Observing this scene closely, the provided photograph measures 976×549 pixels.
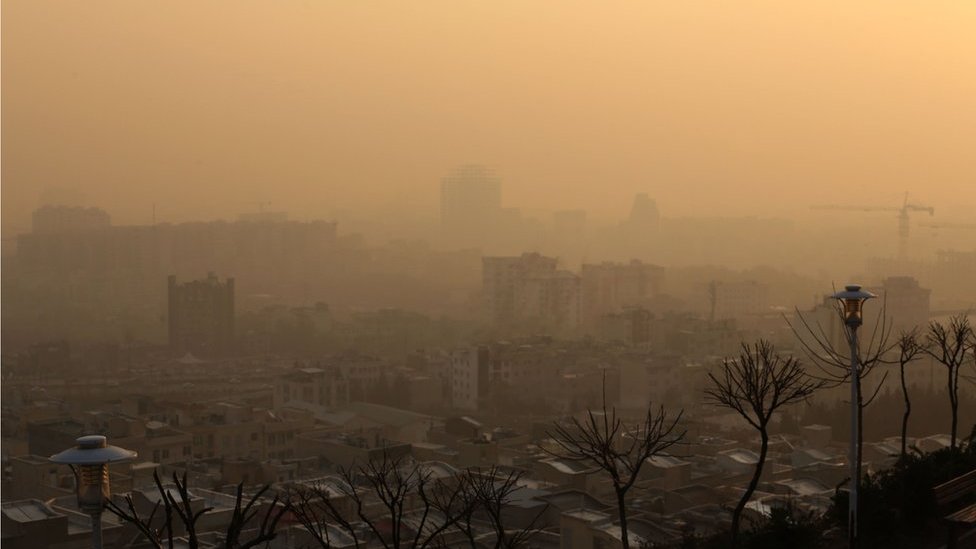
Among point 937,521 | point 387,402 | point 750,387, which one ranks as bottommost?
point 387,402

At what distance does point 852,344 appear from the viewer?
2.34 m

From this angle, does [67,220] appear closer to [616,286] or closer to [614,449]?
[616,286]

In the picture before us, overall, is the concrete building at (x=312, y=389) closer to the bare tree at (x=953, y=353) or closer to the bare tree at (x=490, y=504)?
the bare tree at (x=953, y=353)

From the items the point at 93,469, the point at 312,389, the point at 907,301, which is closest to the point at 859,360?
the point at 93,469

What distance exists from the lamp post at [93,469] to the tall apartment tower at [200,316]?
1912 centimetres

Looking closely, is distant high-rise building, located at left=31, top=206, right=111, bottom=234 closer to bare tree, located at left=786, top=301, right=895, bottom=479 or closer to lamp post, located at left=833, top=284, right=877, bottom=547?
bare tree, located at left=786, top=301, right=895, bottom=479

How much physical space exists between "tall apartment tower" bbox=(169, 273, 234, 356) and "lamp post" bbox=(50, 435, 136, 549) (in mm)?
19120

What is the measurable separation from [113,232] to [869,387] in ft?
61.9

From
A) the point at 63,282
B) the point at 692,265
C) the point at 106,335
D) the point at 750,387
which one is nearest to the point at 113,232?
the point at 63,282

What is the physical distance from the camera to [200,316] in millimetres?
20797

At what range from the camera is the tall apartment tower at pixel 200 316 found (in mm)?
20609

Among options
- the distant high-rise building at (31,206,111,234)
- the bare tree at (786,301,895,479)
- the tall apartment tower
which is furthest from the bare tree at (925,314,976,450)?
the distant high-rise building at (31,206,111,234)

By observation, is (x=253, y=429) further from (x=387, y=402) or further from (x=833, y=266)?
(x=833, y=266)

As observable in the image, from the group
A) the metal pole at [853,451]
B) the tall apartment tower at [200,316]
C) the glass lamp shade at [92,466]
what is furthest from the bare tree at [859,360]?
the tall apartment tower at [200,316]
